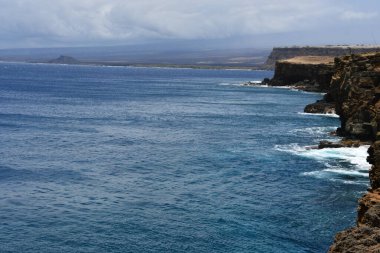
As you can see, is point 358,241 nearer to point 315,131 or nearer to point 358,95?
point 358,95

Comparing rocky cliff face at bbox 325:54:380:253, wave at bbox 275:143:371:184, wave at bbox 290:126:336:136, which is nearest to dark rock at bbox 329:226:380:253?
wave at bbox 275:143:371:184

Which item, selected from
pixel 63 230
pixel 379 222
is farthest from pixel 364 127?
pixel 379 222

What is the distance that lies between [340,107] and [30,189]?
51.5 metres

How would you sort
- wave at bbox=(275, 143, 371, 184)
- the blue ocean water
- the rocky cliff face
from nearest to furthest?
the blue ocean water, wave at bbox=(275, 143, 371, 184), the rocky cliff face

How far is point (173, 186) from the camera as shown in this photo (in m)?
50.3

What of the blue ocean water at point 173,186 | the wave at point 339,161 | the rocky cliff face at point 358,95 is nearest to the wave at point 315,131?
the blue ocean water at point 173,186

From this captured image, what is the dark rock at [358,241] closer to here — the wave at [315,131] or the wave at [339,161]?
the wave at [339,161]

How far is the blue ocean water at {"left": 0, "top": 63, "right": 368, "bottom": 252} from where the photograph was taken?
122 feet

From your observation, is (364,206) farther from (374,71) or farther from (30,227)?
(374,71)

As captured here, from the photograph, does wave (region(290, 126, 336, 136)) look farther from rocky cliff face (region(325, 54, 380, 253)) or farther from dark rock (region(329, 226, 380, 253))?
dark rock (region(329, 226, 380, 253))

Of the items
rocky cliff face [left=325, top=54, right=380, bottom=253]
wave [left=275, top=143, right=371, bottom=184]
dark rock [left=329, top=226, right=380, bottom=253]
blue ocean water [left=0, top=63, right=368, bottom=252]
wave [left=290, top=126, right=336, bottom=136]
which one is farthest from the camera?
wave [left=290, top=126, right=336, bottom=136]

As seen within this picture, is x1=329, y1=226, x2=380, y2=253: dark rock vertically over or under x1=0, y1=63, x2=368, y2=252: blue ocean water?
over

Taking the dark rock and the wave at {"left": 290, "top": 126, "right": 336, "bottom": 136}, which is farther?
the wave at {"left": 290, "top": 126, "right": 336, "bottom": 136}

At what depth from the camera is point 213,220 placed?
40.6 meters
